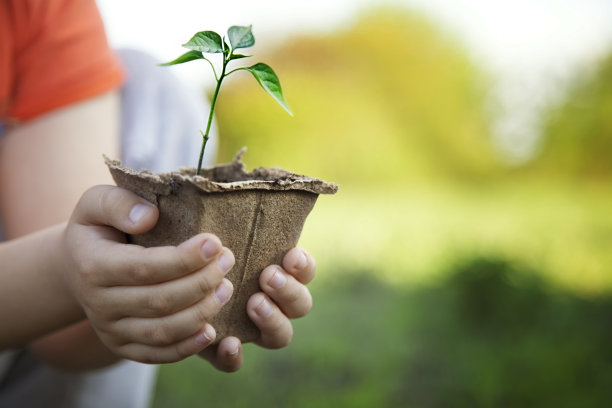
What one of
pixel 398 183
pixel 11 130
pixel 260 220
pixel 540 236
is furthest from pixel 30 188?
pixel 398 183

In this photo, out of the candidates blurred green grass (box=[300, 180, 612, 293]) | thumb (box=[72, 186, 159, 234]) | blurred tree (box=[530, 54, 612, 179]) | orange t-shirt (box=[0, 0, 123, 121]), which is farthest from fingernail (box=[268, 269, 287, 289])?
blurred tree (box=[530, 54, 612, 179])

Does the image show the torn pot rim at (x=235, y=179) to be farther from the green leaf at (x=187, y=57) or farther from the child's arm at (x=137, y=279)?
the green leaf at (x=187, y=57)

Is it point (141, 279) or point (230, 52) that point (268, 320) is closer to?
point (141, 279)

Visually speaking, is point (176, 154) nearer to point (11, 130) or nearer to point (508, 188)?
point (11, 130)

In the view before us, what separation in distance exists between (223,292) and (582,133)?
329 inches

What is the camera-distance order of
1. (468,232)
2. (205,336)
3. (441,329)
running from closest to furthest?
(205,336)
(441,329)
(468,232)

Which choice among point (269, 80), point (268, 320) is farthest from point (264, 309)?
point (269, 80)

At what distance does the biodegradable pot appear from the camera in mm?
777

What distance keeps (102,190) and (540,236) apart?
4.40m

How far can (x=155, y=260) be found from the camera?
2.47 feet

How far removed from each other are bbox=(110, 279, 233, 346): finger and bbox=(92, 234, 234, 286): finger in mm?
60

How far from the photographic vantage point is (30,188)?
1286 millimetres

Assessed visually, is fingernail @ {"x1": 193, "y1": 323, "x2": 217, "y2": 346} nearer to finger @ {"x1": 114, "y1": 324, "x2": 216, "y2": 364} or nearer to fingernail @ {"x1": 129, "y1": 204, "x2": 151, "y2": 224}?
finger @ {"x1": 114, "y1": 324, "x2": 216, "y2": 364}

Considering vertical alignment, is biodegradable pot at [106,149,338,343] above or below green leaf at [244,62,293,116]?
below
